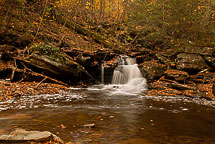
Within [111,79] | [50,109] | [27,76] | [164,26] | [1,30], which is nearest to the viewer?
[50,109]

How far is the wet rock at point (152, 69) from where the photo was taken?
519 inches

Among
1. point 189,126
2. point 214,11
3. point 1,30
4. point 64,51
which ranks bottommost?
point 189,126

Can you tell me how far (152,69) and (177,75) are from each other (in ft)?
7.44

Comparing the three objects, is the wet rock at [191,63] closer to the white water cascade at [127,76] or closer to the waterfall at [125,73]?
the white water cascade at [127,76]

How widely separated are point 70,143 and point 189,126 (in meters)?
3.50

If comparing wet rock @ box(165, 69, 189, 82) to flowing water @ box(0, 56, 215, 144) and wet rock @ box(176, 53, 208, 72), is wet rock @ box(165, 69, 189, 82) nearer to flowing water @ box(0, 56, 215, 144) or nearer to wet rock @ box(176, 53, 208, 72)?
wet rock @ box(176, 53, 208, 72)

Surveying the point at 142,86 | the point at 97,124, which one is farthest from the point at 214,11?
the point at 97,124

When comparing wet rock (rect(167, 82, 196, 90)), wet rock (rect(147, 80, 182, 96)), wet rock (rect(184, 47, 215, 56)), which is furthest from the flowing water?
wet rock (rect(184, 47, 215, 56))

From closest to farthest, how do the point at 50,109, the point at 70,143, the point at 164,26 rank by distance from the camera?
the point at 70,143, the point at 50,109, the point at 164,26

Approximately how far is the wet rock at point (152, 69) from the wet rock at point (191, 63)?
130 cm

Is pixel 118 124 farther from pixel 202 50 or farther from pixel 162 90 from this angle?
pixel 202 50

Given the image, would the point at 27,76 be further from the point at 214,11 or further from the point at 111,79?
the point at 214,11

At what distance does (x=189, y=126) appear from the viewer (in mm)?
4633

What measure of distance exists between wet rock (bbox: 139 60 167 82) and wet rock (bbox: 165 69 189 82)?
0.85 meters
